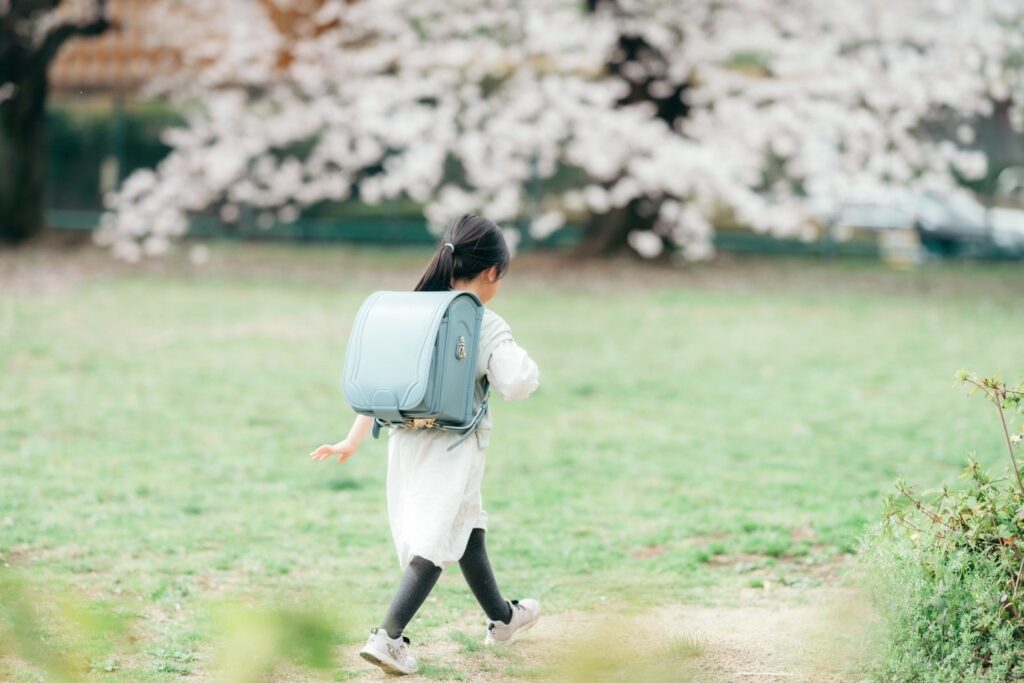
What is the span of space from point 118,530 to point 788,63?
10.8 metres

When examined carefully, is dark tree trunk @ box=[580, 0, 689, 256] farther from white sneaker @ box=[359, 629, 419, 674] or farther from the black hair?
white sneaker @ box=[359, 629, 419, 674]

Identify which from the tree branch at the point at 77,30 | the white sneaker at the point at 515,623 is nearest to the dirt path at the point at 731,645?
the white sneaker at the point at 515,623

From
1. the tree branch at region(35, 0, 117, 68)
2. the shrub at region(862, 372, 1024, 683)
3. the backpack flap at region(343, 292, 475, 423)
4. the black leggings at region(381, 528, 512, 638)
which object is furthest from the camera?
the tree branch at region(35, 0, 117, 68)

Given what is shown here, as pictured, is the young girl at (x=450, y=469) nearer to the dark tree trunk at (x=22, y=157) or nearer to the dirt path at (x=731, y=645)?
the dirt path at (x=731, y=645)

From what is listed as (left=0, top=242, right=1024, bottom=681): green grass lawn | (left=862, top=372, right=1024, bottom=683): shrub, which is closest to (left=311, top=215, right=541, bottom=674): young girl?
(left=0, top=242, right=1024, bottom=681): green grass lawn

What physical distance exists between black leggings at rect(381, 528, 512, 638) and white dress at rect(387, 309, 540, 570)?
4cm

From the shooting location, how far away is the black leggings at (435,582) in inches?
134

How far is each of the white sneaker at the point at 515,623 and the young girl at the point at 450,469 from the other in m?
0.07

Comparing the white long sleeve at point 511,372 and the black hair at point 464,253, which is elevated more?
the black hair at point 464,253

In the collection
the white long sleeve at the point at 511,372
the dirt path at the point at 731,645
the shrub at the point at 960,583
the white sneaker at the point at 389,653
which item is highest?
the white long sleeve at the point at 511,372

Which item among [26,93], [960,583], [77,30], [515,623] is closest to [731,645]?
[515,623]

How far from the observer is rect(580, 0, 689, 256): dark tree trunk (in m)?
14.6

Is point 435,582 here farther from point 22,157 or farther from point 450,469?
point 22,157

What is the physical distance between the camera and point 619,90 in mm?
13930
